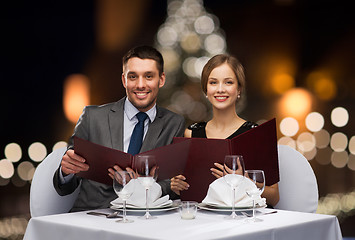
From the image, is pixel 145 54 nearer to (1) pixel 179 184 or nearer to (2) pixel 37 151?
(1) pixel 179 184

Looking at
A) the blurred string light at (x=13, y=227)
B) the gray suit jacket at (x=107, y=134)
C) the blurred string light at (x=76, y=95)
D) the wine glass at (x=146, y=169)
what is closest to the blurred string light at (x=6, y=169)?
the blurred string light at (x=76, y=95)

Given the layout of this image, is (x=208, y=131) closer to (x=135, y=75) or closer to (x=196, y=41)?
(x=135, y=75)

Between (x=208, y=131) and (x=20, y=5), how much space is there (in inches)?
381

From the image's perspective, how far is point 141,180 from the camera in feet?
6.10

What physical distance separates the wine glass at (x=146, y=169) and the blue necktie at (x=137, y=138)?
0.62m

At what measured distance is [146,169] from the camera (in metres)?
1.85

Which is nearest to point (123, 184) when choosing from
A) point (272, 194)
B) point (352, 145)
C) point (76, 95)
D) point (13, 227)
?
point (272, 194)

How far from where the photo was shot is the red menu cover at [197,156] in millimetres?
1979

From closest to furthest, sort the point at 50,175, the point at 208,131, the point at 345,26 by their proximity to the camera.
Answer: the point at 50,175
the point at 208,131
the point at 345,26

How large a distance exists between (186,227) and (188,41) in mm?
6091

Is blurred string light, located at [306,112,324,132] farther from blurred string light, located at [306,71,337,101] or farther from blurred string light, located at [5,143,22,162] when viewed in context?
blurred string light, located at [5,143,22,162]

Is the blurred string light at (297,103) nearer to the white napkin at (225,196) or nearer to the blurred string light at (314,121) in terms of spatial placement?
the blurred string light at (314,121)

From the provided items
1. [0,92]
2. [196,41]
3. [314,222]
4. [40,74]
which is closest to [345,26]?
[196,41]

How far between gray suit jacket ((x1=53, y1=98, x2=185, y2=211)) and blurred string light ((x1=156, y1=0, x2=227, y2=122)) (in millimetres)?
5089
